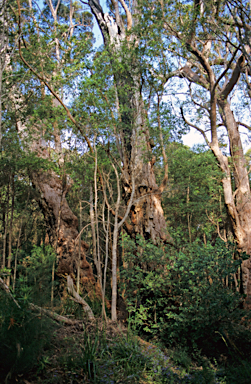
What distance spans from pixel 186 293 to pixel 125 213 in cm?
190

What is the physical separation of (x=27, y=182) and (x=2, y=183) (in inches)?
42.3

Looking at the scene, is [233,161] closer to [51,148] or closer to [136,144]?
[136,144]

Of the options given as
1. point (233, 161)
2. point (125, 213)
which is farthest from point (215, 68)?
point (125, 213)

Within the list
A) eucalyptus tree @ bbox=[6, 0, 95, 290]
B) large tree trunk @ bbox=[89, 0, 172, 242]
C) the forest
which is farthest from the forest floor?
eucalyptus tree @ bbox=[6, 0, 95, 290]

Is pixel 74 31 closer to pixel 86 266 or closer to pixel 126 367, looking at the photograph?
pixel 86 266

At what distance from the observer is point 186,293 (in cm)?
513

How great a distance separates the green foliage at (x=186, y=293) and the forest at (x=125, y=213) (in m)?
0.03

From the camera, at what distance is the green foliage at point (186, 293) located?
15.5ft

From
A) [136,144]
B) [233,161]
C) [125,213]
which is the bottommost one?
[125,213]

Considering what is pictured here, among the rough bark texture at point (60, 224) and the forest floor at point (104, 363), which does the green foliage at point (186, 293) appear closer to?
the forest floor at point (104, 363)

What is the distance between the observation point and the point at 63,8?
18.0 meters

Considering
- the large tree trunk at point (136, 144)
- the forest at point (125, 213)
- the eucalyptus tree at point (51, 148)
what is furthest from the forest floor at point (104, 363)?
the eucalyptus tree at point (51, 148)

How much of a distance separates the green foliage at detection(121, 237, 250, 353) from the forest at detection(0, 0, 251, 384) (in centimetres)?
3

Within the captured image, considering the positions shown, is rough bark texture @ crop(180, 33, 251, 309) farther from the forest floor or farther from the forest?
the forest floor
